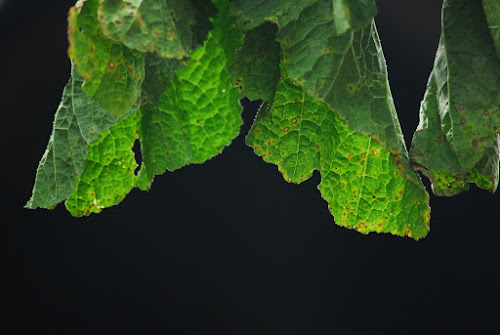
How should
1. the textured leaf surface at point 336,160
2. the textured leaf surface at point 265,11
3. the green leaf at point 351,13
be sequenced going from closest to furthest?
the green leaf at point 351,13, the textured leaf surface at point 265,11, the textured leaf surface at point 336,160

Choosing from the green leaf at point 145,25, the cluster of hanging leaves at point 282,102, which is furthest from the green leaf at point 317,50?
the green leaf at point 145,25

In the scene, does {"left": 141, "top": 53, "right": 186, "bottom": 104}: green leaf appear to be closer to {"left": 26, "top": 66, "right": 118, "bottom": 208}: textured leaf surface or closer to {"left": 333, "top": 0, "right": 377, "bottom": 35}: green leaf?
{"left": 26, "top": 66, "right": 118, "bottom": 208}: textured leaf surface

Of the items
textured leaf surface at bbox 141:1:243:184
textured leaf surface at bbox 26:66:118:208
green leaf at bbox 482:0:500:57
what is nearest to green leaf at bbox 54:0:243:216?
textured leaf surface at bbox 141:1:243:184

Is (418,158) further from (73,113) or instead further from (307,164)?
(73,113)

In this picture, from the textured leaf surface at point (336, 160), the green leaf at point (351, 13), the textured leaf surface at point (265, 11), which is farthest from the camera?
the textured leaf surface at point (336, 160)

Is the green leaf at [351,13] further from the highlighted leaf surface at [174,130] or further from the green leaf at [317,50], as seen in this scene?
the highlighted leaf surface at [174,130]

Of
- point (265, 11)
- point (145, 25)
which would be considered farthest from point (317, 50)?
point (145, 25)
